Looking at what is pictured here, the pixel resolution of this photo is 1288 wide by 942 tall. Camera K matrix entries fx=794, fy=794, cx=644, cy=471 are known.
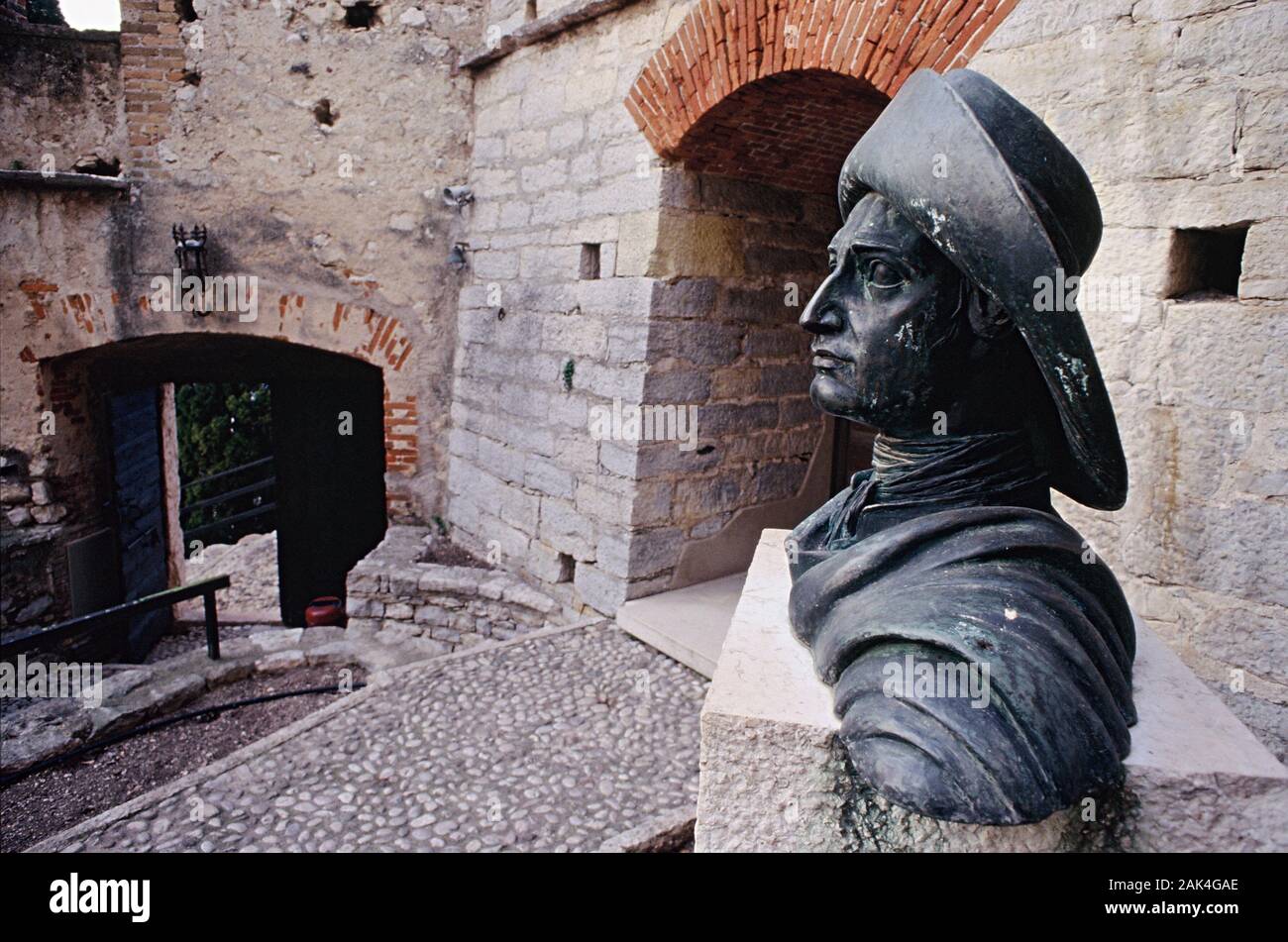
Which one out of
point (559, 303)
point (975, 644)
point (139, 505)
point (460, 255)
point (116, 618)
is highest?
point (460, 255)

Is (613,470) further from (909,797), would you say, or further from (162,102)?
(162,102)

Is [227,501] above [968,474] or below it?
below

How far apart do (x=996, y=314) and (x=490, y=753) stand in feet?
8.89

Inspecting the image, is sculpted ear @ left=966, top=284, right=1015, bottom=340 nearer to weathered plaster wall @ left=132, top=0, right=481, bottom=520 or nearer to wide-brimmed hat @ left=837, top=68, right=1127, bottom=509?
wide-brimmed hat @ left=837, top=68, right=1127, bottom=509

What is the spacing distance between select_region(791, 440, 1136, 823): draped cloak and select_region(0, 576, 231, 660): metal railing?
4.39 metres

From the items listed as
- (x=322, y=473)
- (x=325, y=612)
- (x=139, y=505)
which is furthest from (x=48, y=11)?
(x=325, y=612)

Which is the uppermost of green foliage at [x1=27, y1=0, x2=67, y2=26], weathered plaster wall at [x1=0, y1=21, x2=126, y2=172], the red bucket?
green foliage at [x1=27, y1=0, x2=67, y2=26]

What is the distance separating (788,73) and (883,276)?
2.34m

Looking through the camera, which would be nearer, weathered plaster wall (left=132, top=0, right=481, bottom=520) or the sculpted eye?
the sculpted eye

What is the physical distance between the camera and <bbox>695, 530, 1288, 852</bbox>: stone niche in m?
1.43

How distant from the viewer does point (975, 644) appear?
135 cm

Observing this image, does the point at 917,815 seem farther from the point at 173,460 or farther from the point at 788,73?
the point at 173,460

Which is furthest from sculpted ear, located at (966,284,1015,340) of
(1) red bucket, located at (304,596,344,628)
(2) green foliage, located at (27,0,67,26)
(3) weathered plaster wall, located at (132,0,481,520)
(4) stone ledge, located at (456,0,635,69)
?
(2) green foliage, located at (27,0,67,26)

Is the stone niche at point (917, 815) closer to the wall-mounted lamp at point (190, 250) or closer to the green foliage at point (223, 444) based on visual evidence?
the wall-mounted lamp at point (190, 250)
